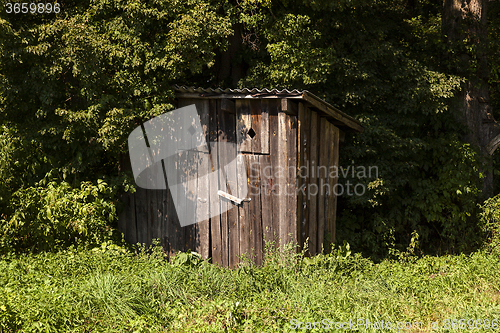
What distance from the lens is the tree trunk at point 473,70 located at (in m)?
9.62

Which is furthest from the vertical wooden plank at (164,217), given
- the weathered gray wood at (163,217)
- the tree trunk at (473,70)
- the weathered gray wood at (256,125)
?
the tree trunk at (473,70)

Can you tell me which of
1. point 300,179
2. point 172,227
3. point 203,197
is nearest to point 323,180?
point 300,179

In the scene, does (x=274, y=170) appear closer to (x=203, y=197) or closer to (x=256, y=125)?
(x=256, y=125)

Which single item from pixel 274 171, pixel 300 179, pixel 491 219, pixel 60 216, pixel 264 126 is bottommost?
pixel 491 219

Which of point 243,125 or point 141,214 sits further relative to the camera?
point 141,214

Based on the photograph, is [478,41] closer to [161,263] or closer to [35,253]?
[161,263]

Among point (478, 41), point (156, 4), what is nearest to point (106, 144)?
point (156, 4)

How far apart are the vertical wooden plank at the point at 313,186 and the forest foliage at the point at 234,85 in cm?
164

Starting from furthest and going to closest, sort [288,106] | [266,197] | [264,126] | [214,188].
Answer: [214,188] < [266,197] < [264,126] < [288,106]

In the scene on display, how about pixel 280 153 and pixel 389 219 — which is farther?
pixel 389 219

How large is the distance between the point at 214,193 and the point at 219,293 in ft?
7.10

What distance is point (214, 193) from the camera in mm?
7207

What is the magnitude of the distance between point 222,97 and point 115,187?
8.26 feet

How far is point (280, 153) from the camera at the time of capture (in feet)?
21.6
